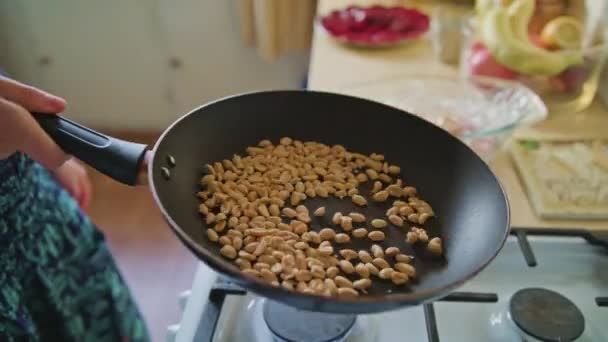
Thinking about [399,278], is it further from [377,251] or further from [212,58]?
[212,58]

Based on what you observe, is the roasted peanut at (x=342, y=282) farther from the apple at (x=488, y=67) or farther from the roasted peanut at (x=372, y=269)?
the apple at (x=488, y=67)

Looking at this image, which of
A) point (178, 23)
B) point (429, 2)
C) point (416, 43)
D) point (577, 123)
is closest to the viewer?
point (577, 123)

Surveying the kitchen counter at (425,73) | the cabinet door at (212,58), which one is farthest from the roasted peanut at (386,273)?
the cabinet door at (212,58)

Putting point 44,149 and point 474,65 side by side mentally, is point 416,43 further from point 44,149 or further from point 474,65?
point 44,149

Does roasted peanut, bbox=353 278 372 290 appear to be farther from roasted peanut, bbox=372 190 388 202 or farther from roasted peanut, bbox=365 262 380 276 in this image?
roasted peanut, bbox=372 190 388 202

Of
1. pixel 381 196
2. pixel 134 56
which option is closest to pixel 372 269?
pixel 381 196

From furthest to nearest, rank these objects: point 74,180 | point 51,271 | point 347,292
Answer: point 74,180
point 51,271
point 347,292

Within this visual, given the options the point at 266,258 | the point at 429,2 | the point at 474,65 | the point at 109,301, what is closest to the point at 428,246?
the point at 266,258
